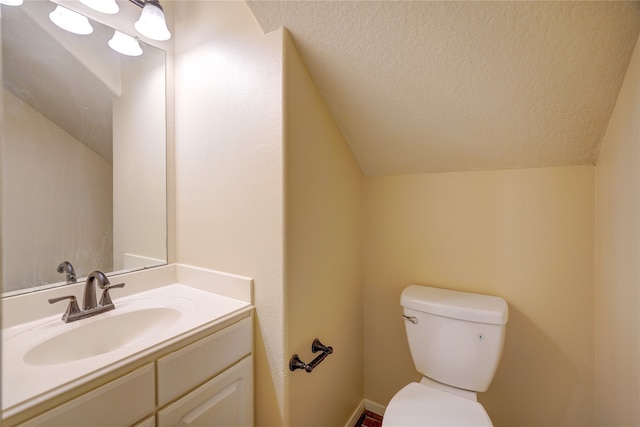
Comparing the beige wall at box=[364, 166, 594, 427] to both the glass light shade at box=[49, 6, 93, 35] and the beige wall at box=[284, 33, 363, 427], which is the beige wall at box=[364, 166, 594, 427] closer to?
the beige wall at box=[284, 33, 363, 427]

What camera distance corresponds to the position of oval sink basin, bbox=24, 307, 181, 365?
95 centimetres

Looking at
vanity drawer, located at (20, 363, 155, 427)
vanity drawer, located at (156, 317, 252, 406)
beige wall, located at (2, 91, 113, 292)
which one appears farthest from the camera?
beige wall, located at (2, 91, 113, 292)

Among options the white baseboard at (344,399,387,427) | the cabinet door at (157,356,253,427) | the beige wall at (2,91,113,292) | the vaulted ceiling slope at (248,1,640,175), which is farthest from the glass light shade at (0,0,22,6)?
the white baseboard at (344,399,387,427)

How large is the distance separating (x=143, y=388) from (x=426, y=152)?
4.63 feet

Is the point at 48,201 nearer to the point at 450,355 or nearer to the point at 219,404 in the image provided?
the point at 219,404

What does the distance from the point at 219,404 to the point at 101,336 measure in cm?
49

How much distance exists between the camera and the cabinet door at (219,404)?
0.94m

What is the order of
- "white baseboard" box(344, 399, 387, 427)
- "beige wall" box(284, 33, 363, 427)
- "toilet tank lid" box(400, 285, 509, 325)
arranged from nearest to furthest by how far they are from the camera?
"beige wall" box(284, 33, 363, 427) → "toilet tank lid" box(400, 285, 509, 325) → "white baseboard" box(344, 399, 387, 427)

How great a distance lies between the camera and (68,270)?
3.77 feet

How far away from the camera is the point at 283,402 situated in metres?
1.13

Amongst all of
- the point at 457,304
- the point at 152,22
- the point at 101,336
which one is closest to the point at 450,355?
the point at 457,304

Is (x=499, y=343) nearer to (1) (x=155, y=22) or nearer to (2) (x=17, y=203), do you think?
(2) (x=17, y=203)

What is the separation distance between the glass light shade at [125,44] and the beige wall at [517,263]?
134cm

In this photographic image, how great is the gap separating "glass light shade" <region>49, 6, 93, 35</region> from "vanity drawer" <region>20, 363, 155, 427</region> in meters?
1.30
